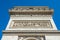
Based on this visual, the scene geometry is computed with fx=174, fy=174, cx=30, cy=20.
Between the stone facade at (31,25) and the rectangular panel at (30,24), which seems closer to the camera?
the stone facade at (31,25)

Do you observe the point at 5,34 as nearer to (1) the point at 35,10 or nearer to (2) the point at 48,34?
(2) the point at 48,34

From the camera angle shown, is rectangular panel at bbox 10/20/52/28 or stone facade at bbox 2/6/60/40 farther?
rectangular panel at bbox 10/20/52/28

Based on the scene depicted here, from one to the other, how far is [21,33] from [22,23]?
248 cm

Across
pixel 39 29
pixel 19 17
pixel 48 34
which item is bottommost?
pixel 48 34

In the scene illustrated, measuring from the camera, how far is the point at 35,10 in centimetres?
1733

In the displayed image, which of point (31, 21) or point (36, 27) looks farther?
point (31, 21)

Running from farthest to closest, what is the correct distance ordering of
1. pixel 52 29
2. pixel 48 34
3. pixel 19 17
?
pixel 19 17, pixel 52 29, pixel 48 34

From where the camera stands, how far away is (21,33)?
43.4 feet

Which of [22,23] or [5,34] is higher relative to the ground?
[22,23]

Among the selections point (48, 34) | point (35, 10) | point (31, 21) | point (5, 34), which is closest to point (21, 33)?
point (5, 34)

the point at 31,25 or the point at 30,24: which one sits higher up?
the point at 30,24

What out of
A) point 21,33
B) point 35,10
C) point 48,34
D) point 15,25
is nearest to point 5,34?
point 21,33

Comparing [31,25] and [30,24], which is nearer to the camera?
[31,25]

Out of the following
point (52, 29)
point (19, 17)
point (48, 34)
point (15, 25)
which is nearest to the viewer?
point (48, 34)
